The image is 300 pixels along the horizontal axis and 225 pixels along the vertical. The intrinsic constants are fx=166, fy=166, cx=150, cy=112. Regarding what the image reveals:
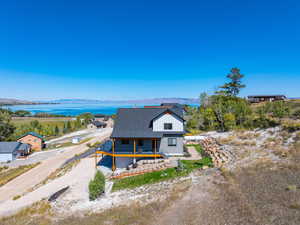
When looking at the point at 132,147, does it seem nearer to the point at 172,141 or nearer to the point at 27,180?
the point at 172,141

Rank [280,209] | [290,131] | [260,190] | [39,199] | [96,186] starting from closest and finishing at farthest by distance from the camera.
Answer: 1. [280,209]
2. [260,190]
3. [96,186]
4. [39,199]
5. [290,131]

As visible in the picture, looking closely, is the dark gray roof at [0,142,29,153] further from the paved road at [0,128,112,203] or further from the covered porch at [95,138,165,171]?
the covered porch at [95,138,165,171]

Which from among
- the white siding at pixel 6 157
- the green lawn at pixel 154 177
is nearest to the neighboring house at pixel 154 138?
the green lawn at pixel 154 177

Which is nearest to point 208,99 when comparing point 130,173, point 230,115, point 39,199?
point 230,115

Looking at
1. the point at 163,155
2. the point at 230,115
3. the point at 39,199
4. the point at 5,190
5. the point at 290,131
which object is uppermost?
the point at 230,115

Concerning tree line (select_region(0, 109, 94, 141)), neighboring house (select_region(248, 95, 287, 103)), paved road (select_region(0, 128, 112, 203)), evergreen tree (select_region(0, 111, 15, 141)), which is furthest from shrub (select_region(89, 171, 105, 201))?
neighboring house (select_region(248, 95, 287, 103))

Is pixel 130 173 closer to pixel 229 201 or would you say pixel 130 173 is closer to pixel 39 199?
pixel 39 199

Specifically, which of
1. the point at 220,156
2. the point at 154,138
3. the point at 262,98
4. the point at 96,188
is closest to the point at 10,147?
the point at 96,188
